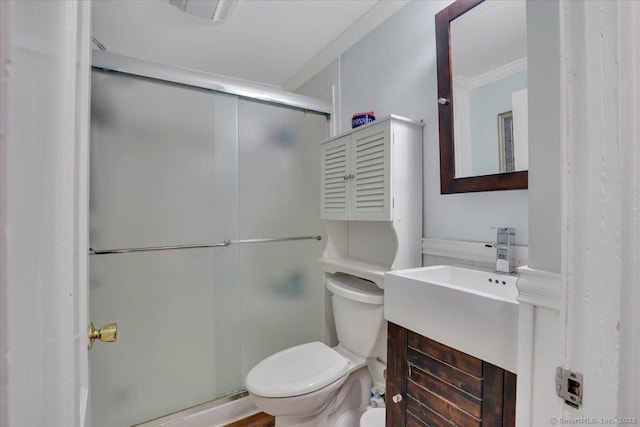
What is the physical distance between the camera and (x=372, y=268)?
1430 millimetres

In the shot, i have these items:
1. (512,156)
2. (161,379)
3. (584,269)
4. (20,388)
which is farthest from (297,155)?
(20,388)

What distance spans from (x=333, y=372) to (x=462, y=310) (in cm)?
77

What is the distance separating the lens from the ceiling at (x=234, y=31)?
154 cm

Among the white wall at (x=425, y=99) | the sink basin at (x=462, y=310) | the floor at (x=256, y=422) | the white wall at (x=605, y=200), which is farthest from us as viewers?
the floor at (x=256, y=422)

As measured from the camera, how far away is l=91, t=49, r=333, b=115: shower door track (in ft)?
4.50

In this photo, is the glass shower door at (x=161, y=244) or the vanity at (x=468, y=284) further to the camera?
the glass shower door at (x=161, y=244)

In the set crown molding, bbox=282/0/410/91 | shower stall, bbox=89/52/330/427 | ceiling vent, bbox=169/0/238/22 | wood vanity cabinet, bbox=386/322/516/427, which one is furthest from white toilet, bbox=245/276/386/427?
ceiling vent, bbox=169/0/238/22

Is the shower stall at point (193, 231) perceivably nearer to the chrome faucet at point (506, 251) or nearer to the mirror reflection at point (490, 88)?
the mirror reflection at point (490, 88)

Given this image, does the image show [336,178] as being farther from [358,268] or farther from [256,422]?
[256,422]

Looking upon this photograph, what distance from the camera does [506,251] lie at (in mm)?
998

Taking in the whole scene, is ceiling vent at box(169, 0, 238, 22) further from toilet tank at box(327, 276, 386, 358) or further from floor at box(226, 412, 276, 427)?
floor at box(226, 412, 276, 427)

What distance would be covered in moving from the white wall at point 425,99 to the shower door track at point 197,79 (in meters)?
0.38

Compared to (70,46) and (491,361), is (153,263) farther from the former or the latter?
(491,361)

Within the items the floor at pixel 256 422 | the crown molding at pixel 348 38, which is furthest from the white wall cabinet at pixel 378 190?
the floor at pixel 256 422
